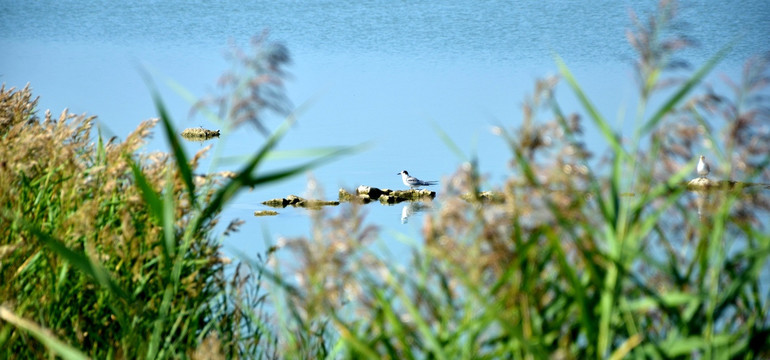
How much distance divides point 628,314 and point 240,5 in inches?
1213

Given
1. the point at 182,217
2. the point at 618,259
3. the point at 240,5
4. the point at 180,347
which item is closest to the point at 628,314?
the point at 618,259

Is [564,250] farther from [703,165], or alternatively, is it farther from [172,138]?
[703,165]

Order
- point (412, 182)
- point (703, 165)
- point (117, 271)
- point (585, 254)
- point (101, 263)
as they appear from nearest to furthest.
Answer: point (585, 254) < point (101, 263) < point (117, 271) < point (703, 165) < point (412, 182)

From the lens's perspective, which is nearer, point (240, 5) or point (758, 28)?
point (758, 28)

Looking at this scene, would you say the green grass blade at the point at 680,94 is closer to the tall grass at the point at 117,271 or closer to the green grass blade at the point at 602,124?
the green grass blade at the point at 602,124

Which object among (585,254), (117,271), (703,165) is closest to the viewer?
(585,254)

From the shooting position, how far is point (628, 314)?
1.79 metres

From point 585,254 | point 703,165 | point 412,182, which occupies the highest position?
point 412,182

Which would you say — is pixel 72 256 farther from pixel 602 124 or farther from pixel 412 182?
pixel 412 182

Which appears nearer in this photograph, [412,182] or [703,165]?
[703,165]

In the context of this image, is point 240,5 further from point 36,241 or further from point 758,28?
point 36,241

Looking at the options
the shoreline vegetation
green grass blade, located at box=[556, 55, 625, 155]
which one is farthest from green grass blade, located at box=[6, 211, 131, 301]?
green grass blade, located at box=[556, 55, 625, 155]

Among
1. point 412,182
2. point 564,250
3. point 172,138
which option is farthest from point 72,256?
point 412,182

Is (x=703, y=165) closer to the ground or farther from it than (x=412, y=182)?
closer to the ground
